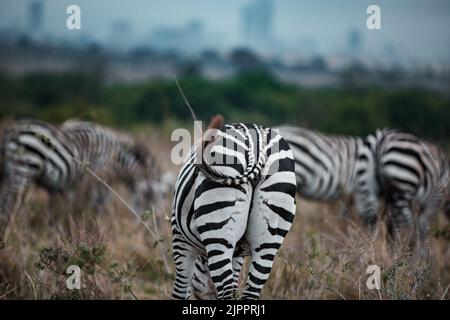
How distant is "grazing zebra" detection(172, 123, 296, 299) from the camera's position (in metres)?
2.87

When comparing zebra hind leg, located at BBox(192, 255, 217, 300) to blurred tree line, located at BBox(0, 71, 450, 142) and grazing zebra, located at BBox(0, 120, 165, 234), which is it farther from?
blurred tree line, located at BBox(0, 71, 450, 142)

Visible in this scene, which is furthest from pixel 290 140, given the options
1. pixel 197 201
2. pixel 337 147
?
pixel 197 201

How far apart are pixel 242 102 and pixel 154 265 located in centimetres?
2193

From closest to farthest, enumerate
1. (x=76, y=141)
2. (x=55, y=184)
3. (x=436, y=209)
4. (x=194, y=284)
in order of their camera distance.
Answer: (x=194, y=284), (x=436, y=209), (x=55, y=184), (x=76, y=141)

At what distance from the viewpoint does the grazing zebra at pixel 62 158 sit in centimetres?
612

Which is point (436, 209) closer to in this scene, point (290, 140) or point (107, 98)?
point (290, 140)

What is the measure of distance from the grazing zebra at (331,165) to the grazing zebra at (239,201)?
135 inches

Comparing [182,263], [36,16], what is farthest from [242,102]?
[182,263]

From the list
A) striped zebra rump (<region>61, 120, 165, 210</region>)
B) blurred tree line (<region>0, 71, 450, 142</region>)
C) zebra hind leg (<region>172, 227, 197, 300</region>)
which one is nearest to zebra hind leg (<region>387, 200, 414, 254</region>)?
zebra hind leg (<region>172, 227, 197, 300</region>)

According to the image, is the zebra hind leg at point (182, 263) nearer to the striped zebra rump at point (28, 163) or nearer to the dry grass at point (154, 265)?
the dry grass at point (154, 265)

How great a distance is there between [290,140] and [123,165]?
2.94 meters

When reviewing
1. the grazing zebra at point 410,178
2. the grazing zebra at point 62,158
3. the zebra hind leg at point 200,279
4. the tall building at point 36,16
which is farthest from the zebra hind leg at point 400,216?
the tall building at point 36,16

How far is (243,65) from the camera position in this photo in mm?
36719

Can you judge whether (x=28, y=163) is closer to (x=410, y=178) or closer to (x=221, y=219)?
(x=221, y=219)
